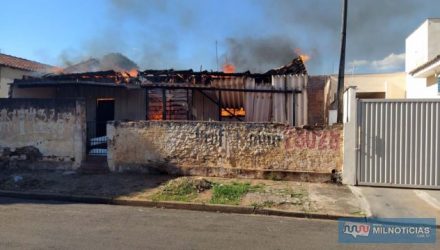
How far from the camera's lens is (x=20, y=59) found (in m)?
24.3

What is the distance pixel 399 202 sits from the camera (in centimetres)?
877

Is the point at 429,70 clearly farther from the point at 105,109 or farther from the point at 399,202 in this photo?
the point at 105,109

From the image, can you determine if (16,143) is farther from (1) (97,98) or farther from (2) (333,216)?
(2) (333,216)

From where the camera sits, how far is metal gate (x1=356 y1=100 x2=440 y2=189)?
10.0 meters

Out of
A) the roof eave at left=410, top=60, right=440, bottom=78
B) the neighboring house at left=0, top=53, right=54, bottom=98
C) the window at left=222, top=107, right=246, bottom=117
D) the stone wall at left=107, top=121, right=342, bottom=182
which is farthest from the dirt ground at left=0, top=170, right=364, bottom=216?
the neighboring house at left=0, top=53, right=54, bottom=98

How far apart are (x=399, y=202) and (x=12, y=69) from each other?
19.7m

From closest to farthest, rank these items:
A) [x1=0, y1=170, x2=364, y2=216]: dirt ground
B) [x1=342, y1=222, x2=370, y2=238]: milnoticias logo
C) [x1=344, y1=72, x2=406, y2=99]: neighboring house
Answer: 1. [x1=342, y1=222, x2=370, y2=238]: milnoticias logo
2. [x1=0, y1=170, x2=364, y2=216]: dirt ground
3. [x1=344, y1=72, x2=406, y2=99]: neighboring house

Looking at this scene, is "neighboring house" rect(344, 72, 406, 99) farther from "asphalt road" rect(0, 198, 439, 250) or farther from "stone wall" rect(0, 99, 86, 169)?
"asphalt road" rect(0, 198, 439, 250)

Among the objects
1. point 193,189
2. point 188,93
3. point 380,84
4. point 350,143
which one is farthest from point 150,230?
point 380,84

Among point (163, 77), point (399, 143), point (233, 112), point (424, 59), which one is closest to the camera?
point (399, 143)

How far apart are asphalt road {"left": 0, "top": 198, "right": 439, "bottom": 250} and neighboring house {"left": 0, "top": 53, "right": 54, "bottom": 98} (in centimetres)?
1374

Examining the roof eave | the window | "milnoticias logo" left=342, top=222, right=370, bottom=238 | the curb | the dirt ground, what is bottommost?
"milnoticias logo" left=342, top=222, right=370, bottom=238

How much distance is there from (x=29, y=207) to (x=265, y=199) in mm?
4946

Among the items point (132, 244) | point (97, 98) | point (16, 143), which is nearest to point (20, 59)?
point (97, 98)
